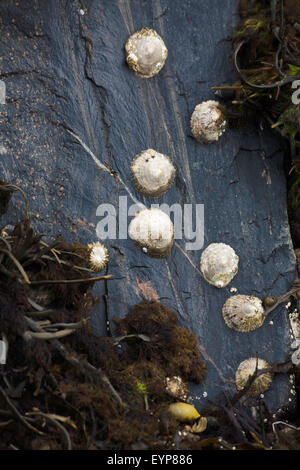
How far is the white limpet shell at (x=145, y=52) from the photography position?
2150 mm

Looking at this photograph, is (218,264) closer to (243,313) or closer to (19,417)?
(243,313)

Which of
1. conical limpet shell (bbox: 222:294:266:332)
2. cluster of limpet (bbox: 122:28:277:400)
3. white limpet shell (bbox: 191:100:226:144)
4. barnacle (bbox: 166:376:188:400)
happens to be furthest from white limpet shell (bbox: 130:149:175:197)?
barnacle (bbox: 166:376:188:400)

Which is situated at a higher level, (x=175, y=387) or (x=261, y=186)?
(x=261, y=186)

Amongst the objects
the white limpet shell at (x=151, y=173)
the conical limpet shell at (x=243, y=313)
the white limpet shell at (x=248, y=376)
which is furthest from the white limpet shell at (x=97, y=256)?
the white limpet shell at (x=248, y=376)

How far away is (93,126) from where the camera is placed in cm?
211

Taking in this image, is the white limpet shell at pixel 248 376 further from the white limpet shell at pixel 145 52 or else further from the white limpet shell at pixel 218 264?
the white limpet shell at pixel 145 52

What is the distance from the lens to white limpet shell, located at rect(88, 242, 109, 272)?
199cm

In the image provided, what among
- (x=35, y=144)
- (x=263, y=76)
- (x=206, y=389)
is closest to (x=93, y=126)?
(x=35, y=144)

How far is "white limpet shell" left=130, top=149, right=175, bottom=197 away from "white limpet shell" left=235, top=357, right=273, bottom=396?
2.45 feet

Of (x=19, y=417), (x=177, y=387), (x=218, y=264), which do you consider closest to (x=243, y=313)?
(x=218, y=264)

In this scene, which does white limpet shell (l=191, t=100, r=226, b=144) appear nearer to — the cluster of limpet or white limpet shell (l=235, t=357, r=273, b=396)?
the cluster of limpet

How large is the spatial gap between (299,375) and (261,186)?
0.79 meters

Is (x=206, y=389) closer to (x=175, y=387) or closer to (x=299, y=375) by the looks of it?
(x=175, y=387)

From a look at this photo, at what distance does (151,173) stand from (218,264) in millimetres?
437
